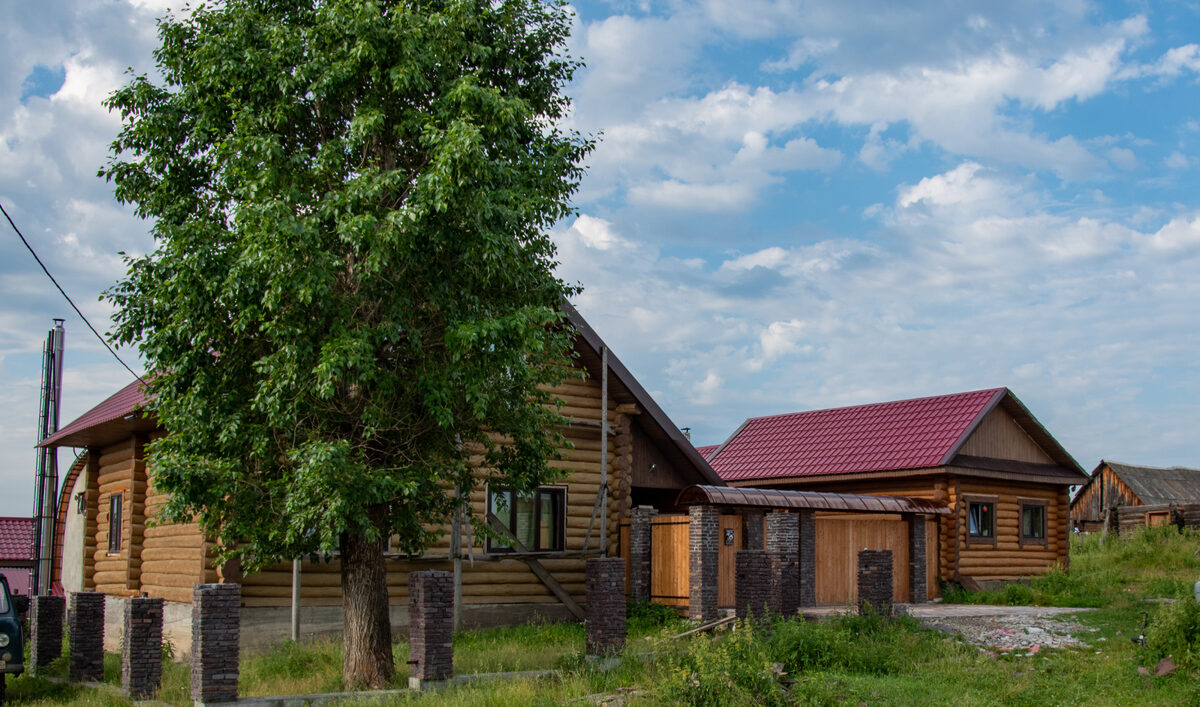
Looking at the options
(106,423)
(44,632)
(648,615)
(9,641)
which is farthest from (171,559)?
(648,615)

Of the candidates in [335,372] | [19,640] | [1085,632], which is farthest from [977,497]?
[19,640]

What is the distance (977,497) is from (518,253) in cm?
1636

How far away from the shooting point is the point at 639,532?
827 inches

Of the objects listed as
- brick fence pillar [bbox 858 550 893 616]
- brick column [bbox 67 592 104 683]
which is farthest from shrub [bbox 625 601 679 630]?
brick column [bbox 67 592 104 683]

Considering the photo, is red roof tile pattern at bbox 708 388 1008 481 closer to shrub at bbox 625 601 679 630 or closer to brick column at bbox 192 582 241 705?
shrub at bbox 625 601 679 630

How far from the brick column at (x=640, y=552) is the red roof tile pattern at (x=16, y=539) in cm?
2827

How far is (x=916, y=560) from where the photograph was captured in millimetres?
23922

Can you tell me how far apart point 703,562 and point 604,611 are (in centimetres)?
400

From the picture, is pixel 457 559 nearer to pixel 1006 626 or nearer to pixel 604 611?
pixel 604 611

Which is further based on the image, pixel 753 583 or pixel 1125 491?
pixel 1125 491

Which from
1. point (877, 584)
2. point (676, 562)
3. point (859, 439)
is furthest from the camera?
point (859, 439)

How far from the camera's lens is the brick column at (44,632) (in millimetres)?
17688

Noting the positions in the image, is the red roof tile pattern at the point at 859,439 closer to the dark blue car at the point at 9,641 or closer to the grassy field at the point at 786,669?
the grassy field at the point at 786,669

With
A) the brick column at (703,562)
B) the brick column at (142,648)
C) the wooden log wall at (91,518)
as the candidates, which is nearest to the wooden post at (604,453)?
the brick column at (703,562)
